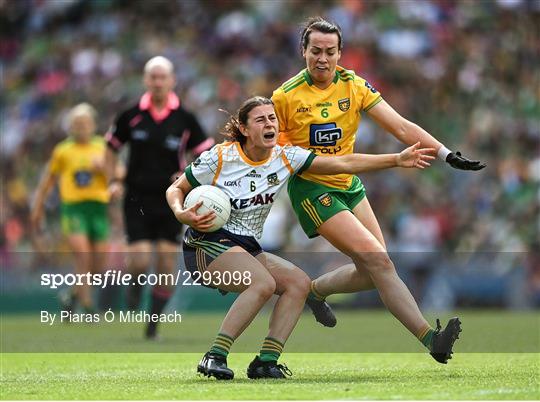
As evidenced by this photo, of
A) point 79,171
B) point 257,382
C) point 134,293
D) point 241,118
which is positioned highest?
point 79,171

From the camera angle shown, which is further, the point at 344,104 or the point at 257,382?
the point at 344,104

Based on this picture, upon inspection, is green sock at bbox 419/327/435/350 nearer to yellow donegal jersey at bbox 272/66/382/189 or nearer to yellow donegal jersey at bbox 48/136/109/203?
yellow donegal jersey at bbox 272/66/382/189

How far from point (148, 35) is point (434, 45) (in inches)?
224

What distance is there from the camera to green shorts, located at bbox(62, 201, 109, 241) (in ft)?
48.5

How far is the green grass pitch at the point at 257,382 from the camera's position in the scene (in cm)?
675

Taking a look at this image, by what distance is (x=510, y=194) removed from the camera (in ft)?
62.7

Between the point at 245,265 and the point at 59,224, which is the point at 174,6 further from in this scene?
the point at 245,265

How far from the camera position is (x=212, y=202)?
24.9 ft

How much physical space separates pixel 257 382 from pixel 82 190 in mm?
7821

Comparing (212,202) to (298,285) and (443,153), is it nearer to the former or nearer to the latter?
(298,285)

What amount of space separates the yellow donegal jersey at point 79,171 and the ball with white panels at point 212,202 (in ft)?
23.7

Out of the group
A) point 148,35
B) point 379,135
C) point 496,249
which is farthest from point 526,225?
point 148,35

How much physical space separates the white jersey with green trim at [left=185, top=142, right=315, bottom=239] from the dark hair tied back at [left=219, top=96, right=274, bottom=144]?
9 cm

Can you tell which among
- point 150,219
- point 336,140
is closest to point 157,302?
point 150,219
